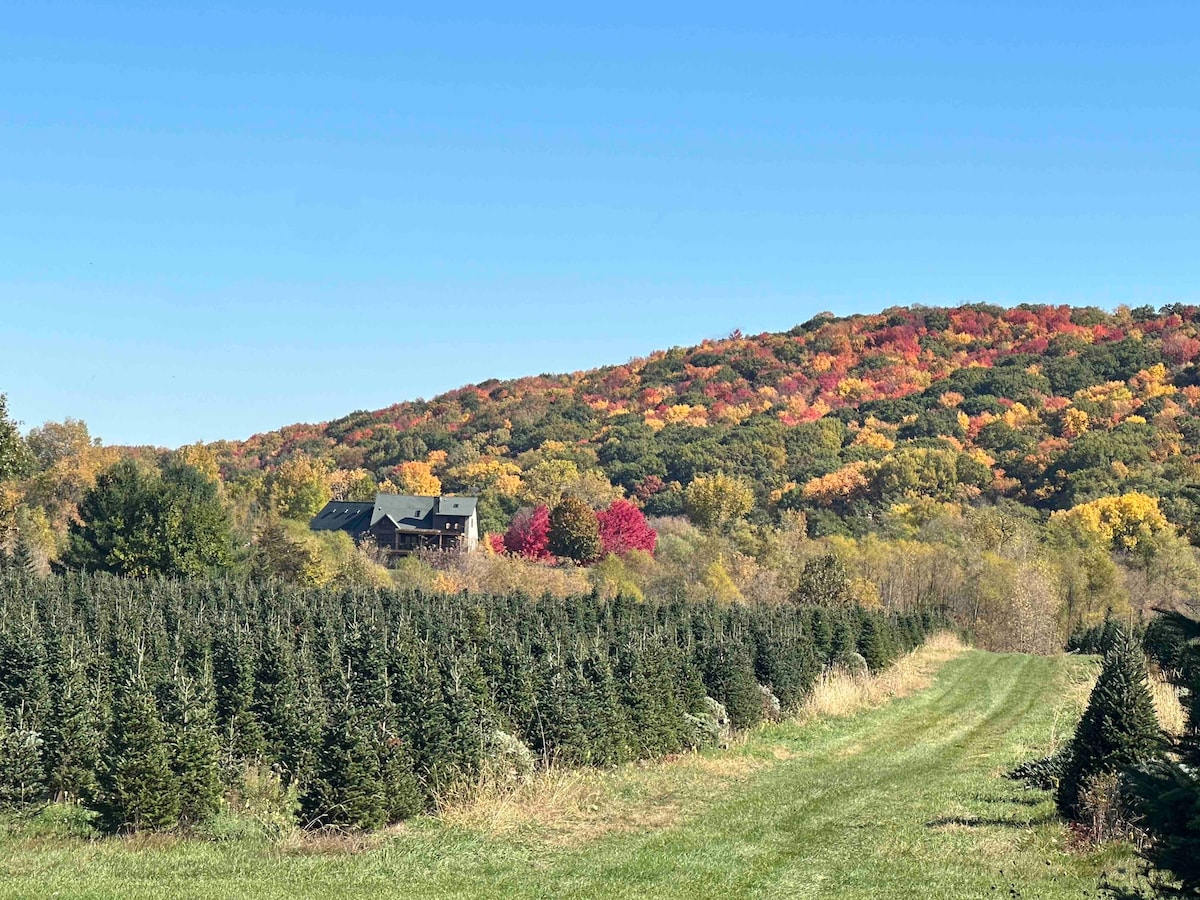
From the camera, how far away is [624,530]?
79812mm

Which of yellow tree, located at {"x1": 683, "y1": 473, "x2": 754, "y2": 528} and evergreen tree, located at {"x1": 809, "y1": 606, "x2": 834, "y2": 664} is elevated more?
yellow tree, located at {"x1": 683, "y1": 473, "x2": 754, "y2": 528}

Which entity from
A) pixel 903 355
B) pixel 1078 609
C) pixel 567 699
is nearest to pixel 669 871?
pixel 567 699

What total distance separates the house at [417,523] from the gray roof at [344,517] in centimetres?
8

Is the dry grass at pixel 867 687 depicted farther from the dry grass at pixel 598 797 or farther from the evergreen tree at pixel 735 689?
the dry grass at pixel 598 797

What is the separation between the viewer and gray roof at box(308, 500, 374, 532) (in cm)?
9231

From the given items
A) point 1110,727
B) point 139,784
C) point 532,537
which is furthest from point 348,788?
point 532,537

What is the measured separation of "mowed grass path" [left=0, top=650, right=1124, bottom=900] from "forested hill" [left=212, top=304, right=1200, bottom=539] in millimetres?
72783

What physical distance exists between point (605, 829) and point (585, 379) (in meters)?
174

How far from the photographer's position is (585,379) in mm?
188000

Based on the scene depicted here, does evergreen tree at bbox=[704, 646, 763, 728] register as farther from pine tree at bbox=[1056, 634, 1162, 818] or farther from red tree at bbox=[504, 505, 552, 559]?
red tree at bbox=[504, 505, 552, 559]

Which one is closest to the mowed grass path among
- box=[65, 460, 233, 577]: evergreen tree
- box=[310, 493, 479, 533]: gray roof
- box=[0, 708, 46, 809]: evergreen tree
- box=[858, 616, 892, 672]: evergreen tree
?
box=[0, 708, 46, 809]: evergreen tree

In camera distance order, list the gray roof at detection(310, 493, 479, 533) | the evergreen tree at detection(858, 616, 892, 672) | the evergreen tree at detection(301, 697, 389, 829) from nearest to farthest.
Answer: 1. the evergreen tree at detection(301, 697, 389, 829)
2. the evergreen tree at detection(858, 616, 892, 672)
3. the gray roof at detection(310, 493, 479, 533)

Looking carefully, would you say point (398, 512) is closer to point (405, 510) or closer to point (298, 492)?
point (405, 510)

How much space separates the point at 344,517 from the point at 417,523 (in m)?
8.15
